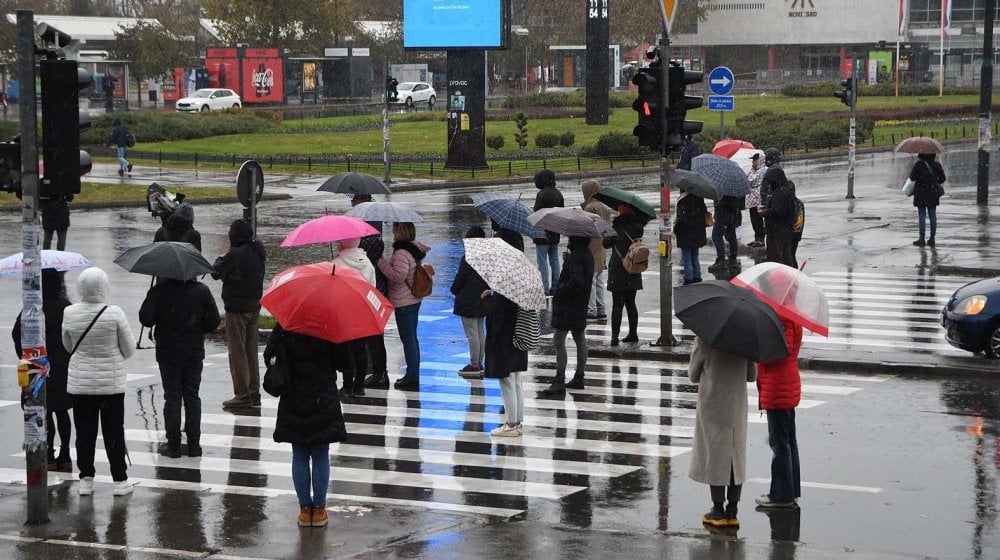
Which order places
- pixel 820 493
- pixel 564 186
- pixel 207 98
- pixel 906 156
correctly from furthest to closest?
pixel 207 98, pixel 906 156, pixel 564 186, pixel 820 493

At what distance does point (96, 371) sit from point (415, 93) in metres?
76.4

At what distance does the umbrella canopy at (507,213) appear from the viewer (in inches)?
614

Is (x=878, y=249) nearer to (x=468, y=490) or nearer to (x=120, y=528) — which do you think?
(x=468, y=490)

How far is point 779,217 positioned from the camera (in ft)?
72.2

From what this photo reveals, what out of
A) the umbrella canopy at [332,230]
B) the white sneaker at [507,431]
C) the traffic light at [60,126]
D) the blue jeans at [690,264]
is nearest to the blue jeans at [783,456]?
the white sneaker at [507,431]

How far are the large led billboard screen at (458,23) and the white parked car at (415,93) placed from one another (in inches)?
1479

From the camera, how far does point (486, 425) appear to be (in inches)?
532

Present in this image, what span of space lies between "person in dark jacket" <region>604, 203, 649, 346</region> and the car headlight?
3.90 m

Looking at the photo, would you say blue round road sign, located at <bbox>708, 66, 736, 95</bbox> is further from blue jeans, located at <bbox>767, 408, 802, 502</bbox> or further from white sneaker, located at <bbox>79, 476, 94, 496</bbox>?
white sneaker, located at <bbox>79, 476, 94, 496</bbox>

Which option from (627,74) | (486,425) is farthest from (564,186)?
(627,74)

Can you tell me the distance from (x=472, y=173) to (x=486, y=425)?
33.5 m

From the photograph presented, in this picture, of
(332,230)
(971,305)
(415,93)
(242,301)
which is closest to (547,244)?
(971,305)

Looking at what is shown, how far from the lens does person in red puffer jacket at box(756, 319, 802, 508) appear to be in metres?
10.4

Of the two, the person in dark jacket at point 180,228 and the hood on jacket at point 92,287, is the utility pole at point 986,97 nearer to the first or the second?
the person in dark jacket at point 180,228
